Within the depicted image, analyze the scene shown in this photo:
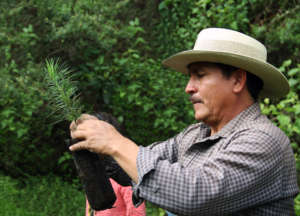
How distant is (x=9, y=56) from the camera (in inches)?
201

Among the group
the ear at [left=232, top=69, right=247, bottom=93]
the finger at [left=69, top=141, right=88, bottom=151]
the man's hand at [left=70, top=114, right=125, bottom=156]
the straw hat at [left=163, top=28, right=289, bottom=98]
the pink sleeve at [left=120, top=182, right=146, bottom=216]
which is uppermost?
the straw hat at [left=163, top=28, right=289, bottom=98]

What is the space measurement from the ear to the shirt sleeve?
15.2 inches

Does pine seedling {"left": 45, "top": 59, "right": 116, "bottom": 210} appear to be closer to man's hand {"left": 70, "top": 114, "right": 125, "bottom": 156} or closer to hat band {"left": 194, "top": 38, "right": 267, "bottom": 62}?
man's hand {"left": 70, "top": 114, "right": 125, "bottom": 156}

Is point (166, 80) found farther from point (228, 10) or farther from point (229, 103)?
point (229, 103)

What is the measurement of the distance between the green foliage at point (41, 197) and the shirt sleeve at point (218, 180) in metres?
3.80

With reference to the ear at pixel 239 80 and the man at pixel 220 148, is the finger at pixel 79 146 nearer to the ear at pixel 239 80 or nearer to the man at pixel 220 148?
the man at pixel 220 148

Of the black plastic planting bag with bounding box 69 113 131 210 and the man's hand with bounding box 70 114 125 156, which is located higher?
the man's hand with bounding box 70 114 125 156

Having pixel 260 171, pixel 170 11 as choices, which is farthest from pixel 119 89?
pixel 260 171

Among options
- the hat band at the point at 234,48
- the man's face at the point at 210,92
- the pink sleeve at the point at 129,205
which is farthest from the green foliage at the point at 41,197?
the hat band at the point at 234,48

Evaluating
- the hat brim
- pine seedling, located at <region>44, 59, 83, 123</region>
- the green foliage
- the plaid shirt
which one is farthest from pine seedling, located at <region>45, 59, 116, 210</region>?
the green foliage

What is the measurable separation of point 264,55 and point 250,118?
381mm

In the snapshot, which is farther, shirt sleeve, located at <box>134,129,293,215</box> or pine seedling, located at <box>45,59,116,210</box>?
pine seedling, located at <box>45,59,116,210</box>

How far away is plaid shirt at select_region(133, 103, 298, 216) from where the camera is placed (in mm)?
1793

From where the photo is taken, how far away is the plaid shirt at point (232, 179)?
1.79m
